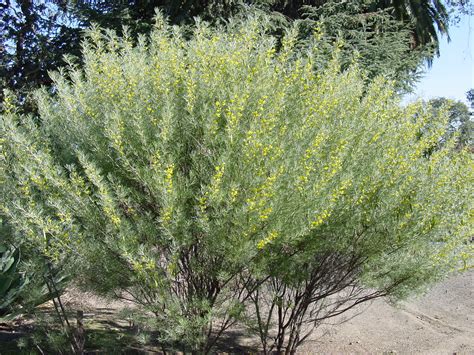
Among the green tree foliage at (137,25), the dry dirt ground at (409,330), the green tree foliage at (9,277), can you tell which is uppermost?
the green tree foliage at (137,25)

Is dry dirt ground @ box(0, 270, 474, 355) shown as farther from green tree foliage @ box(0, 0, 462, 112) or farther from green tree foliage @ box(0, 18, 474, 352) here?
green tree foliage @ box(0, 0, 462, 112)

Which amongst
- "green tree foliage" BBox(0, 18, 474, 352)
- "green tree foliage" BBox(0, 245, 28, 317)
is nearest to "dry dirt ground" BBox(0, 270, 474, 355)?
"green tree foliage" BBox(0, 245, 28, 317)

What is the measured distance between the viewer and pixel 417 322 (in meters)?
8.86

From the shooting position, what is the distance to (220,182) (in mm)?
3773

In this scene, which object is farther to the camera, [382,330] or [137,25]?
[137,25]

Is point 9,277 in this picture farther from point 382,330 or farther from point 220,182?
point 382,330

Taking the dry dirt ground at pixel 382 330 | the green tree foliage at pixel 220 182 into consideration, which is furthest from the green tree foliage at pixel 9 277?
the green tree foliage at pixel 220 182

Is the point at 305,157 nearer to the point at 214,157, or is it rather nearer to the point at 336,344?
the point at 214,157

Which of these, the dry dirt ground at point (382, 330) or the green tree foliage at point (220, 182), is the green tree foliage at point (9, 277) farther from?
the green tree foliage at point (220, 182)

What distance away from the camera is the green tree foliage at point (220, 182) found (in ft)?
12.6

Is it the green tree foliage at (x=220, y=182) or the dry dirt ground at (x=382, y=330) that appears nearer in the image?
the green tree foliage at (x=220, y=182)

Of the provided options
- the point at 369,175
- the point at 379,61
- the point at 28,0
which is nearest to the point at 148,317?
the point at 369,175

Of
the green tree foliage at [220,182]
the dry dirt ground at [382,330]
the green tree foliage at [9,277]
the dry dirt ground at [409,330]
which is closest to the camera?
the green tree foliage at [220,182]

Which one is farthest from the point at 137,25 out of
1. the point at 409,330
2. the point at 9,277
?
the point at 409,330
